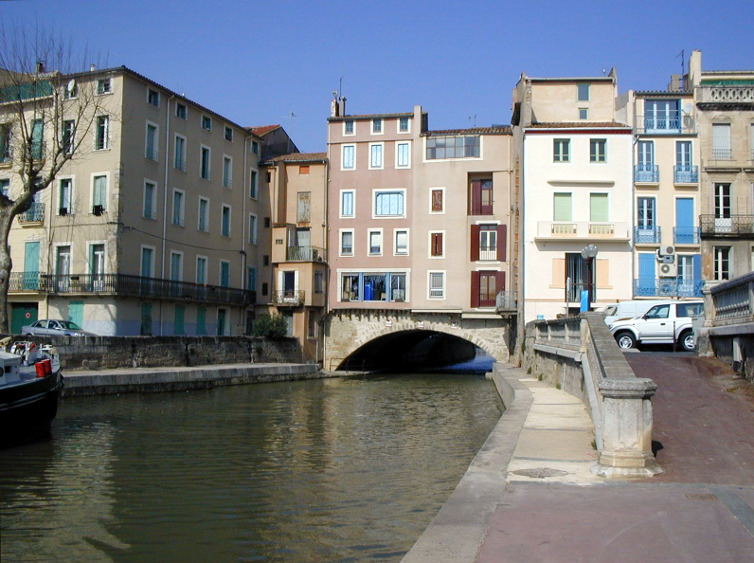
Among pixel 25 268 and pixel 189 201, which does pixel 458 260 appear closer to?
pixel 189 201

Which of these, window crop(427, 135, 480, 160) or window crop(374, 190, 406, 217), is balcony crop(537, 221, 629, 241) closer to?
window crop(427, 135, 480, 160)

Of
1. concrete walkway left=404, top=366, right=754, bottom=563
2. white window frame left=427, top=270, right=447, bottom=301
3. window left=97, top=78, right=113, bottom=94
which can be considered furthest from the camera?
white window frame left=427, top=270, right=447, bottom=301

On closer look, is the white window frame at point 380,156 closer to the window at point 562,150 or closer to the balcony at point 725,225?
the window at point 562,150

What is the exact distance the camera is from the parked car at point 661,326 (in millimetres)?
26266

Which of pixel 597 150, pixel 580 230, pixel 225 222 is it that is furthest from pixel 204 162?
pixel 597 150

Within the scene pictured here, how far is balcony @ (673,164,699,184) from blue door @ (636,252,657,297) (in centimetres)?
453

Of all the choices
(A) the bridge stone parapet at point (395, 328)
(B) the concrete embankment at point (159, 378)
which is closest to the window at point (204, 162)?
(A) the bridge stone parapet at point (395, 328)

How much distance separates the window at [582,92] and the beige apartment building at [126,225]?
74.9ft

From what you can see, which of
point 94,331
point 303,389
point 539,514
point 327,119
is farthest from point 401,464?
point 327,119

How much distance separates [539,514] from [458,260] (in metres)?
41.4

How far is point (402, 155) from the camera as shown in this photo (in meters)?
50.3

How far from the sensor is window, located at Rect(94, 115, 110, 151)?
4019cm

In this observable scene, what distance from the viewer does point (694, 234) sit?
140ft

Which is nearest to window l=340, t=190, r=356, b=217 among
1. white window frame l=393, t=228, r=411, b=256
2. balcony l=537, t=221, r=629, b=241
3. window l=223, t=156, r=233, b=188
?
white window frame l=393, t=228, r=411, b=256
